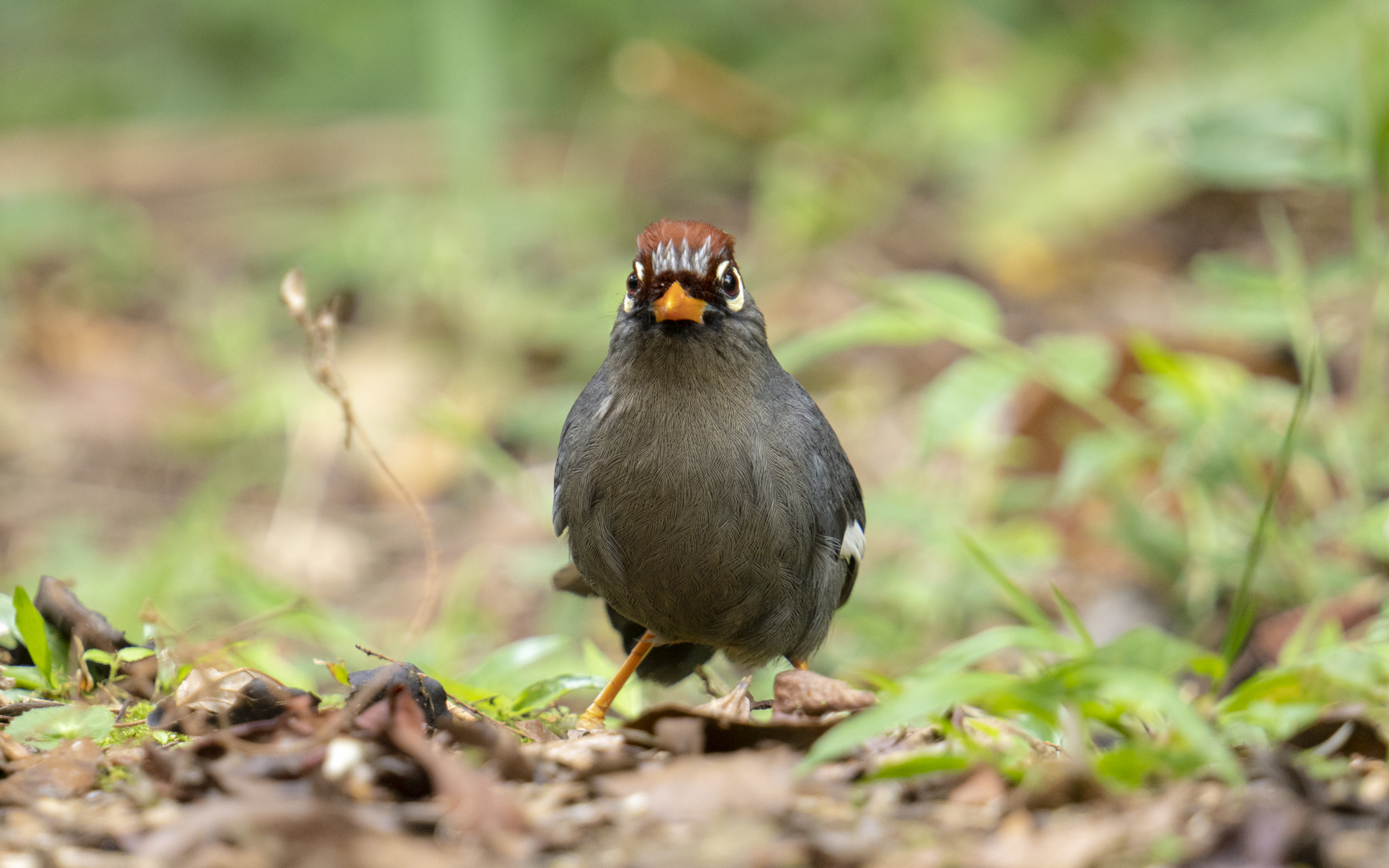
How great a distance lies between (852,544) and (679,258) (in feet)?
3.42

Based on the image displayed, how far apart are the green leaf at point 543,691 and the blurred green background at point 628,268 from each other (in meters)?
0.34

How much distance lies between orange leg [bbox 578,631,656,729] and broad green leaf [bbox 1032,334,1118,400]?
5.77 ft

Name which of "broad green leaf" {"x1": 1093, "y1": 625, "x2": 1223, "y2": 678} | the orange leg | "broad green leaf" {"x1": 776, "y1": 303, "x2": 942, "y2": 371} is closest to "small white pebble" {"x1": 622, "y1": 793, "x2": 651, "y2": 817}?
the orange leg

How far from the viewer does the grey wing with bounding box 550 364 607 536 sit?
3.70 meters

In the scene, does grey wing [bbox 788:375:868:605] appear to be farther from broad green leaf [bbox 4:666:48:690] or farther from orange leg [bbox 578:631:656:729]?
broad green leaf [bbox 4:666:48:690]

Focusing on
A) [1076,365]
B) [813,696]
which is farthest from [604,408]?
[1076,365]

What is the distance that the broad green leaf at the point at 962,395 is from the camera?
4.48 metres

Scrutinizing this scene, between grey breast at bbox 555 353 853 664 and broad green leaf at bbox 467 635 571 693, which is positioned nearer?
grey breast at bbox 555 353 853 664

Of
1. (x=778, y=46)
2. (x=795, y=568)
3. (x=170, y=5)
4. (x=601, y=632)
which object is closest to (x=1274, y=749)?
(x=795, y=568)

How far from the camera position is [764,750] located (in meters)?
2.54

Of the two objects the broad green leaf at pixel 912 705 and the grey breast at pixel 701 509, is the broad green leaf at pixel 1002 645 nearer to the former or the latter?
the broad green leaf at pixel 912 705

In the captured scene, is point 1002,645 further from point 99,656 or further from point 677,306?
point 99,656

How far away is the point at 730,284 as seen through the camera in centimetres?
366

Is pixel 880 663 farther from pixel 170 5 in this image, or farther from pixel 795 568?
pixel 170 5
